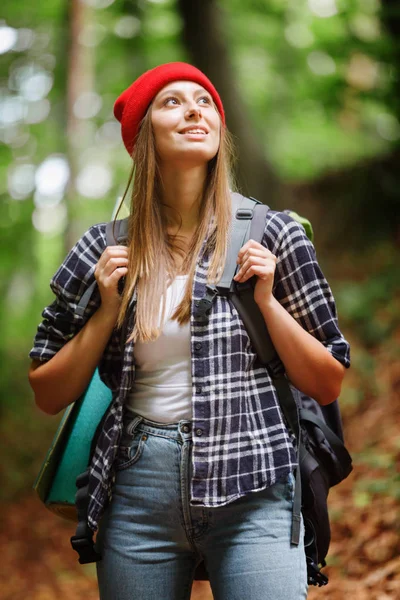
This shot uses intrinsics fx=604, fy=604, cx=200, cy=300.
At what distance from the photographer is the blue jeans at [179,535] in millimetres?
1822

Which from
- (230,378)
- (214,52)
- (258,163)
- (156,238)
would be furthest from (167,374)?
(214,52)

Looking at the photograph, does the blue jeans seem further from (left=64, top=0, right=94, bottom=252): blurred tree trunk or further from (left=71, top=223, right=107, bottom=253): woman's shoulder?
(left=64, top=0, right=94, bottom=252): blurred tree trunk

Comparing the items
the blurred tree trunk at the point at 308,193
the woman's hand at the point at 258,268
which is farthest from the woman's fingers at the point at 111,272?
the blurred tree trunk at the point at 308,193

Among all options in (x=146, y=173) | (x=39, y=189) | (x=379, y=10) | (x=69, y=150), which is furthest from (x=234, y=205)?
(x=39, y=189)

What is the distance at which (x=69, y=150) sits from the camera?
9.34 meters

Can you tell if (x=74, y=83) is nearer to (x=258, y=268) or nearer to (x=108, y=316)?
(x=108, y=316)

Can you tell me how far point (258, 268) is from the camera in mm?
1895

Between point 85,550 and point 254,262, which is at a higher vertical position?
point 254,262

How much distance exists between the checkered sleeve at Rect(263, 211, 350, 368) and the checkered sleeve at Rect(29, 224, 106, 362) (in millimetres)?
638

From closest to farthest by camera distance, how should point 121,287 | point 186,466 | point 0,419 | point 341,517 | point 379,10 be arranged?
point 186,466
point 121,287
point 341,517
point 379,10
point 0,419

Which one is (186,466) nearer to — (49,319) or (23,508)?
(49,319)

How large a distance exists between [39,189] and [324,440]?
1112cm

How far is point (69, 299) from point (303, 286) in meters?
0.84

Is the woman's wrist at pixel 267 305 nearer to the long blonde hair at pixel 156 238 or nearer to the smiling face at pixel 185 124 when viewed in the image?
the long blonde hair at pixel 156 238
